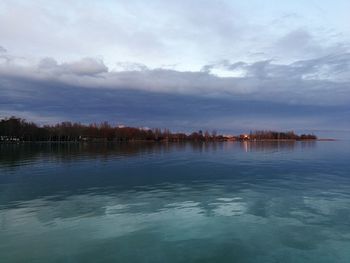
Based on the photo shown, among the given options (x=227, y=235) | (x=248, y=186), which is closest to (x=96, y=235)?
(x=227, y=235)

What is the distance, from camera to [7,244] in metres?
14.5

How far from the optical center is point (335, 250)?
13914mm

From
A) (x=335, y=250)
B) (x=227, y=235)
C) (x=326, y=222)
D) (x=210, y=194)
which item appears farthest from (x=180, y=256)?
(x=210, y=194)

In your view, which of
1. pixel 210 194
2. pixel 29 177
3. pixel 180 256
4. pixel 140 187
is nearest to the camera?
pixel 180 256

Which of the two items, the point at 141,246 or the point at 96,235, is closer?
the point at 141,246

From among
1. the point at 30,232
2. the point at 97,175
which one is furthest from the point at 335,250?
the point at 97,175

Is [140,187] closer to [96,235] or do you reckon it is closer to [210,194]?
[210,194]

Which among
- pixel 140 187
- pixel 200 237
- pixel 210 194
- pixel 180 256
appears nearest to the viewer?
pixel 180 256

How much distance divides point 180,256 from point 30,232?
7252 mm

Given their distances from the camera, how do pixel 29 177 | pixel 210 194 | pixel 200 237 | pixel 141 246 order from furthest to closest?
pixel 29 177 < pixel 210 194 < pixel 200 237 < pixel 141 246

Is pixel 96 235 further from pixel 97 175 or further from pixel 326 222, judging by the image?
pixel 97 175

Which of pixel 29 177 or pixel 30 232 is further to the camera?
pixel 29 177

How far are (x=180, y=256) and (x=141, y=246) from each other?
6.16ft

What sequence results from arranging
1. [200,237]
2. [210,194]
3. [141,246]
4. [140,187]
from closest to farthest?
[141,246] → [200,237] → [210,194] → [140,187]
